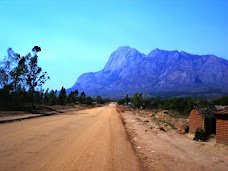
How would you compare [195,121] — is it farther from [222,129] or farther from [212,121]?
[222,129]

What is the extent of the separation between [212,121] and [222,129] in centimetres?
324

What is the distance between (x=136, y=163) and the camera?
7.91m

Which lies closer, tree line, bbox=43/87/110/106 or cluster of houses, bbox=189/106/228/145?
cluster of houses, bbox=189/106/228/145

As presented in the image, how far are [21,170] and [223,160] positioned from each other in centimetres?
802

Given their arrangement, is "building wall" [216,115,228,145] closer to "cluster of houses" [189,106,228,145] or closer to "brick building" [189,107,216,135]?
"cluster of houses" [189,106,228,145]

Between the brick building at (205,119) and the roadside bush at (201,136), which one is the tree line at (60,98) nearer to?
the brick building at (205,119)

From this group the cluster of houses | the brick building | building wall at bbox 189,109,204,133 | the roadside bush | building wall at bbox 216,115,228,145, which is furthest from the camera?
building wall at bbox 189,109,204,133

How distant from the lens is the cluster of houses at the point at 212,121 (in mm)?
11938

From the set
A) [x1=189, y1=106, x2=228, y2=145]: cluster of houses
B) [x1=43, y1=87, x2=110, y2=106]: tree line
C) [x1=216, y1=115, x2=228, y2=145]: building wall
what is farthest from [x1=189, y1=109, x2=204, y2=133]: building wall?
[x1=43, y1=87, x2=110, y2=106]: tree line

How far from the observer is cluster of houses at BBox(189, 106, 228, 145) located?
470 inches

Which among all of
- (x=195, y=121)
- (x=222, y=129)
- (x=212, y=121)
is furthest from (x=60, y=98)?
(x=222, y=129)

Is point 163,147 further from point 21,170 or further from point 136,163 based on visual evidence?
point 21,170

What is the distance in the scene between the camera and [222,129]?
12008 millimetres

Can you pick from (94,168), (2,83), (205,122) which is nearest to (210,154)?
(205,122)
